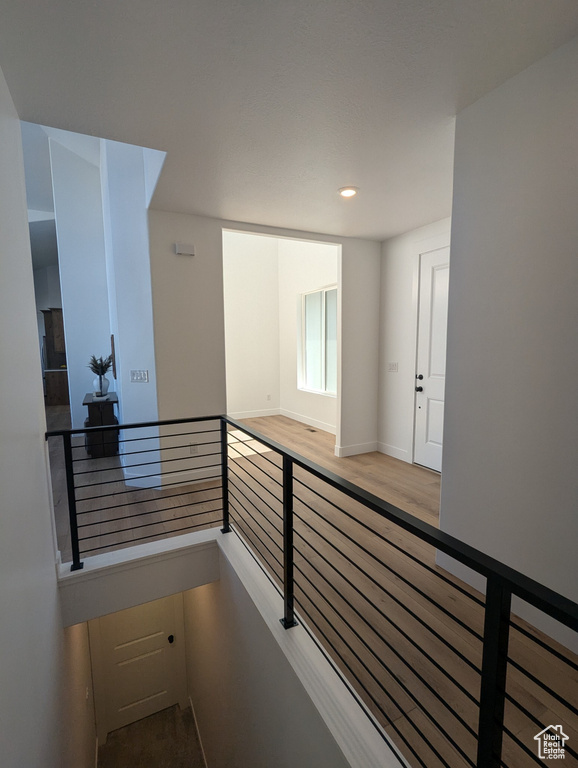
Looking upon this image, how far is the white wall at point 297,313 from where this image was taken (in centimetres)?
575

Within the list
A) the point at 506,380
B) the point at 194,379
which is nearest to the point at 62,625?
the point at 194,379

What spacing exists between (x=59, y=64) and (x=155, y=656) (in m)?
4.99

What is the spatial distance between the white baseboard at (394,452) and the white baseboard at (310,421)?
101 cm

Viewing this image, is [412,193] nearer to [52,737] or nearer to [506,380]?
[506,380]

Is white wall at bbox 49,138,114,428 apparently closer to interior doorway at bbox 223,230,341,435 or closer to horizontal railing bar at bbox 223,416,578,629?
interior doorway at bbox 223,230,341,435

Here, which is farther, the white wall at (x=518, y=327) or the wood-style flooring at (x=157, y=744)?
the wood-style flooring at (x=157, y=744)

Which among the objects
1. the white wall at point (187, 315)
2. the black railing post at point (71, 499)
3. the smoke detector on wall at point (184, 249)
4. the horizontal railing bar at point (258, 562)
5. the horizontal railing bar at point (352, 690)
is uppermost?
the smoke detector on wall at point (184, 249)

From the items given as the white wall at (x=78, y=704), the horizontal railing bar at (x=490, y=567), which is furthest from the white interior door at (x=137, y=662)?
the horizontal railing bar at (x=490, y=567)

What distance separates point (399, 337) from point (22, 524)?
12.7 feet

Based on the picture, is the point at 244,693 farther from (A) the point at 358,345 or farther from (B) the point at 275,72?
(A) the point at 358,345

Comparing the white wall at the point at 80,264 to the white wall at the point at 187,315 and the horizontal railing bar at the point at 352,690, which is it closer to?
the white wall at the point at 187,315

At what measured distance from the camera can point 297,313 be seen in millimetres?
6473

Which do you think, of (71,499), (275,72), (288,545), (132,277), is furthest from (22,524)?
(132,277)

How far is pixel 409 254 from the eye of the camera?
4129mm
